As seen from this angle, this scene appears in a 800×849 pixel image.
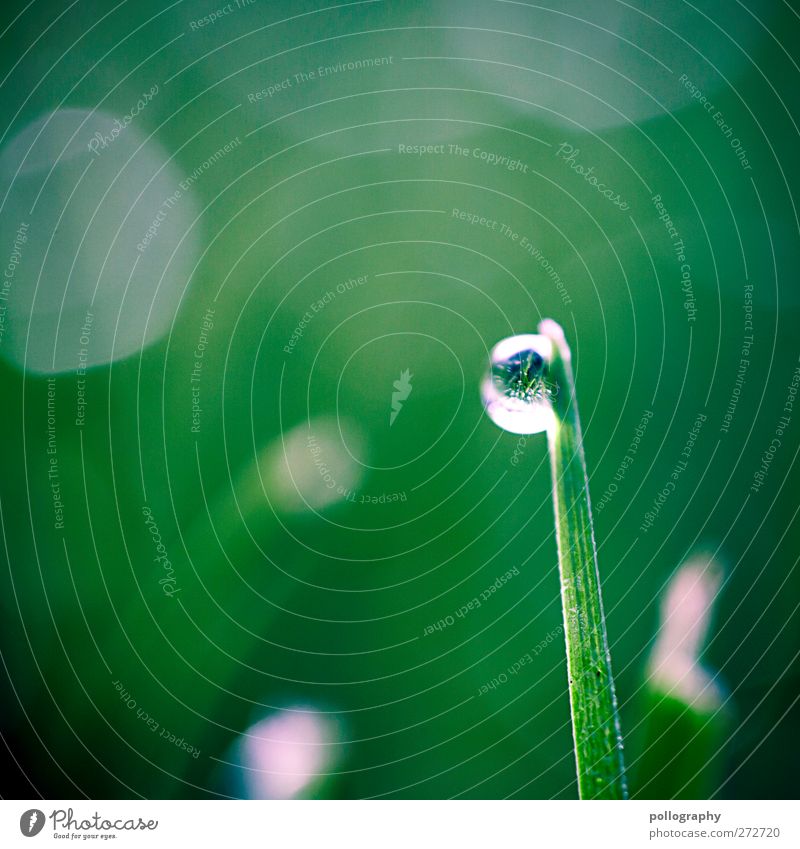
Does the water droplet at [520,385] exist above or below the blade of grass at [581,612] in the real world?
above

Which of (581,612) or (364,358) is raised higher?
(364,358)

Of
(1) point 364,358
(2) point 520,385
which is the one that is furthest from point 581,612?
(1) point 364,358

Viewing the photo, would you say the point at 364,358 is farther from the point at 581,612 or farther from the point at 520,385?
the point at 581,612

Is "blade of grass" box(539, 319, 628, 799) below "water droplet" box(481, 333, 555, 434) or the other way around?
below

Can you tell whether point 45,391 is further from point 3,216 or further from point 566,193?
point 566,193
